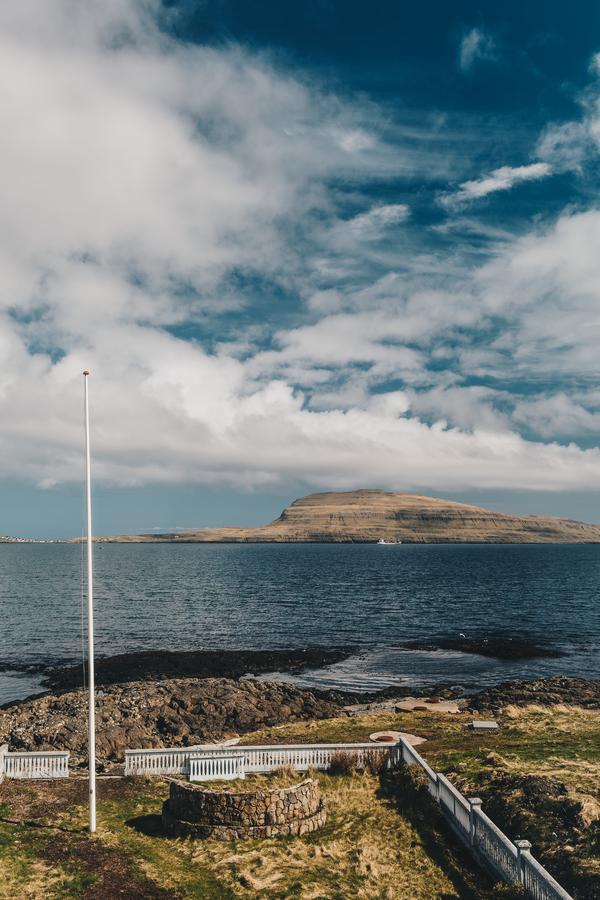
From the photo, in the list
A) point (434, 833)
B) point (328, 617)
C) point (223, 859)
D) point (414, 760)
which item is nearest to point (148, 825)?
point (223, 859)

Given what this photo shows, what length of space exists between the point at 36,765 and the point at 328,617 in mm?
69190

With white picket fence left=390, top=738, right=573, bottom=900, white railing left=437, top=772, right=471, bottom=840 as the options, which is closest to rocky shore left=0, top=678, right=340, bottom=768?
white railing left=437, top=772, right=471, bottom=840

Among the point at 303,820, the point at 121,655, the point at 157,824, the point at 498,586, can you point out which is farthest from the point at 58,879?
the point at 498,586

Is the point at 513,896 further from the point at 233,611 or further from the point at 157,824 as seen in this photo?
the point at 233,611

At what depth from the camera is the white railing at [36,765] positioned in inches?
1000

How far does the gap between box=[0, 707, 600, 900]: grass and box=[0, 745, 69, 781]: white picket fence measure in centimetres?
75

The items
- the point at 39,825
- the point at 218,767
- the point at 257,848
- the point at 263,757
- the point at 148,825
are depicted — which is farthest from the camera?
the point at 263,757

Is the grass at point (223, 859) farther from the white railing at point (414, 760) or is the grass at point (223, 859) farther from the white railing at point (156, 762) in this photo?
the white railing at point (156, 762)

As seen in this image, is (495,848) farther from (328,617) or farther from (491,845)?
(328,617)

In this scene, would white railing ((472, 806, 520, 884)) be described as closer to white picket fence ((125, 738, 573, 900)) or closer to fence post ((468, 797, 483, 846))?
fence post ((468, 797, 483, 846))

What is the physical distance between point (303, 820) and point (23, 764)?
39.4 ft

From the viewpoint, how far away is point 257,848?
62.3ft

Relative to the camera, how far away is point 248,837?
64.3 ft

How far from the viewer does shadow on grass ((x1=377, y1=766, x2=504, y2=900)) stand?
55.7 feet
